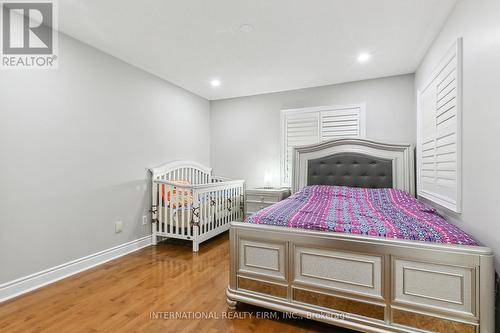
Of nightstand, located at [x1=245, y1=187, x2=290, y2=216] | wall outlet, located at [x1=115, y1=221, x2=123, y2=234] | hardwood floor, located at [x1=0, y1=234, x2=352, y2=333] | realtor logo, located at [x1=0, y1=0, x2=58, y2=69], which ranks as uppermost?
realtor logo, located at [x1=0, y1=0, x2=58, y2=69]

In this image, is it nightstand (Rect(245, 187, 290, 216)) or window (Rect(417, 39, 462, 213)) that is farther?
nightstand (Rect(245, 187, 290, 216))

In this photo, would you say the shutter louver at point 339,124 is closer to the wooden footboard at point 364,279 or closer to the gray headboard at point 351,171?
the gray headboard at point 351,171

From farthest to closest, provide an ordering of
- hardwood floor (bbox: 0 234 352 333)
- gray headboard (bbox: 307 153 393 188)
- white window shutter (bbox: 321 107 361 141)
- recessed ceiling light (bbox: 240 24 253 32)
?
white window shutter (bbox: 321 107 361 141), gray headboard (bbox: 307 153 393 188), recessed ceiling light (bbox: 240 24 253 32), hardwood floor (bbox: 0 234 352 333)

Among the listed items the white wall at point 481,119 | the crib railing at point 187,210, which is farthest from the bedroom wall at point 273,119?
the white wall at point 481,119

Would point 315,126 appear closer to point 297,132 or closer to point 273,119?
point 297,132

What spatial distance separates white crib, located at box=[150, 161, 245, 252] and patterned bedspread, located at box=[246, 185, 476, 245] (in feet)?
3.75

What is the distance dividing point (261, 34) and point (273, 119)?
1870mm

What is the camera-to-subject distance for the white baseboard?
1933 mm

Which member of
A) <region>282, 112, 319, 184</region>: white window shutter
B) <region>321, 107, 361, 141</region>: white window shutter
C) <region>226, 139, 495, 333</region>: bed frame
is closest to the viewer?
<region>226, 139, 495, 333</region>: bed frame

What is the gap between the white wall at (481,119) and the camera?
1338 mm

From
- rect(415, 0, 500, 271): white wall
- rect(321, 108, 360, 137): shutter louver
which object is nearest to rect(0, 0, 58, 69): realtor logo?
rect(415, 0, 500, 271): white wall

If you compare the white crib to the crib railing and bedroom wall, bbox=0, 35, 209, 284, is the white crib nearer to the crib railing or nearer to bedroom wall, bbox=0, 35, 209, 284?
the crib railing

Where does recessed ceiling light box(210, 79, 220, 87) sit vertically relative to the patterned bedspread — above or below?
above

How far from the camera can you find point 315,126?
3.78m
